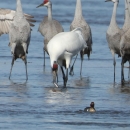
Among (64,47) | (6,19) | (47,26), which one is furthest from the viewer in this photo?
(6,19)

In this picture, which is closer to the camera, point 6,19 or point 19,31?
point 19,31

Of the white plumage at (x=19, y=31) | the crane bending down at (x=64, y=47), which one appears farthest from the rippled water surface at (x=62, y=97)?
the white plumage at (x=19, y=31)

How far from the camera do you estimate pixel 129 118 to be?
415 inches

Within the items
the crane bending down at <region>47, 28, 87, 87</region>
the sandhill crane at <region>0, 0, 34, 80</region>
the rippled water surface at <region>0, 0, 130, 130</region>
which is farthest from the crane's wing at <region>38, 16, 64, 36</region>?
the crane bending down at <region>47, 28, 87, 87</region>

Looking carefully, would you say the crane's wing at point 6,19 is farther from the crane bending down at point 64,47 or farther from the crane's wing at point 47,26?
the crane bending down at point 64,47

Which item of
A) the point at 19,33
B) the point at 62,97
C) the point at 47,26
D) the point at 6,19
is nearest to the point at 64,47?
the point at 62,97

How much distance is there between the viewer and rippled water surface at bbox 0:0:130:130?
1016cm

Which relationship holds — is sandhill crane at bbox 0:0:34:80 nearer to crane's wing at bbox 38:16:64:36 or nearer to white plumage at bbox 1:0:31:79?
white plumage at bbox 1:0:31:79

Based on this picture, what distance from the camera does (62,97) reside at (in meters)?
12.6

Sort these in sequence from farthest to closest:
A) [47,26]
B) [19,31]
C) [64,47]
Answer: [47,26] < [19,31] < [64,47]

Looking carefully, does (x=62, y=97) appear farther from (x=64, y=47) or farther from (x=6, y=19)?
(x=6, y=19)

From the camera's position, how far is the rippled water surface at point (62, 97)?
33.3 ft

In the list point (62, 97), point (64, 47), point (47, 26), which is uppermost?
point (47, 26)

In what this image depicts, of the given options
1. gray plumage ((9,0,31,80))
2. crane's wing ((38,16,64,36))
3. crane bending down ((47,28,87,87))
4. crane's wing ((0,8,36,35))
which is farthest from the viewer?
crane's wing ((0,8,36,35))
